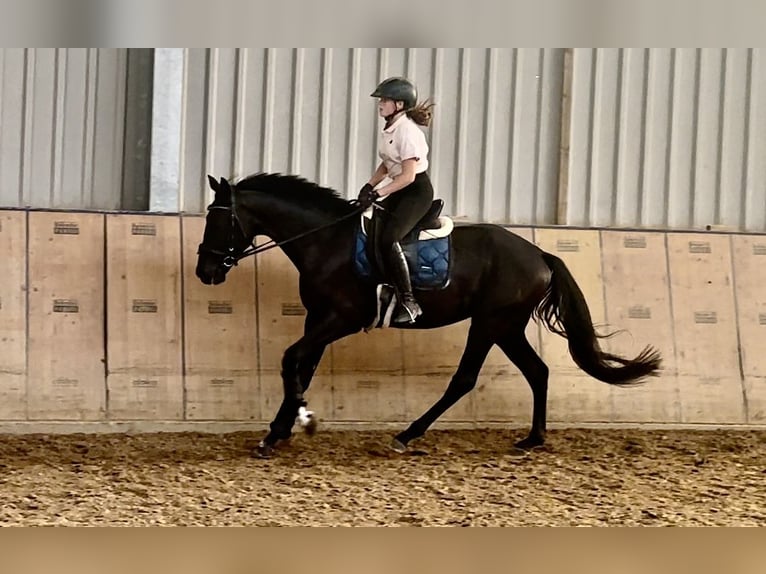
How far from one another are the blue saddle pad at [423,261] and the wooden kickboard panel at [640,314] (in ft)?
6.15

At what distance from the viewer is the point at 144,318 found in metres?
5.45

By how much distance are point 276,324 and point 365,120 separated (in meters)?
1.80

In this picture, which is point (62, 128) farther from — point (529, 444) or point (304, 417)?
point (529, 444)

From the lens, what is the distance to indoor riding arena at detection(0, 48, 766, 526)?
17.1 ft

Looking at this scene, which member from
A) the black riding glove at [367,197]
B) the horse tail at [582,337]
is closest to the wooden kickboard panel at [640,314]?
the horse tail at [582,337]

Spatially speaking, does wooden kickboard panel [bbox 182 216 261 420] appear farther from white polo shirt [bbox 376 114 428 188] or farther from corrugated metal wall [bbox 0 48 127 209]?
white polo shirt [bbox 376 114 428 188]

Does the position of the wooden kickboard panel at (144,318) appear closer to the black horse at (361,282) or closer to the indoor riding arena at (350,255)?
the indoor riding arena at (350,255)

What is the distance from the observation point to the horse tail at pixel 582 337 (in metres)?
4.71

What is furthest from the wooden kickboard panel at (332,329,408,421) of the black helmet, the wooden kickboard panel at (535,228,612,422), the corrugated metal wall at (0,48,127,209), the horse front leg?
the corrugated metal wall at (0,48,127,209)

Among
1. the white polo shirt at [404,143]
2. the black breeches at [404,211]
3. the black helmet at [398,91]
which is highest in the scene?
the black helmet at [398,91]

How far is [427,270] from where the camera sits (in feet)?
14.9

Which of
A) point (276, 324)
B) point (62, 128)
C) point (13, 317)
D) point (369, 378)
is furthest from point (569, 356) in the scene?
point (62, 128)

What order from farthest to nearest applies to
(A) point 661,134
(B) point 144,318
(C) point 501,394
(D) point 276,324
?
(A) point 661,134
(C) point 501,394
(D) point 276,324
(B) point 144,318

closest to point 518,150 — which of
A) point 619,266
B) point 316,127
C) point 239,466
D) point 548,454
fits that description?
point 619,266
